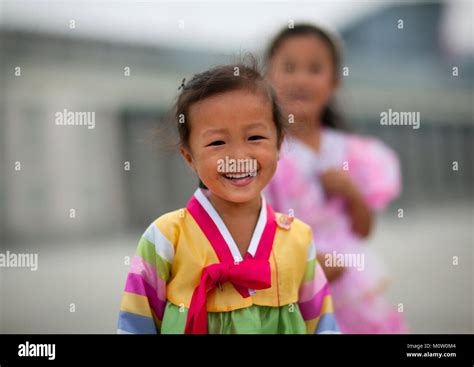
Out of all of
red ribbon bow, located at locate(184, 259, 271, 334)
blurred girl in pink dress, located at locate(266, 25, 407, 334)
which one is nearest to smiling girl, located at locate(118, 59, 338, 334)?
red ribbon bow, located at locate(184, 259, 271, 334)

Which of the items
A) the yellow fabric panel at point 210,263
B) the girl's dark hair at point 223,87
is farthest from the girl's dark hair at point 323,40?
the yellow fabric panel at point 210,263

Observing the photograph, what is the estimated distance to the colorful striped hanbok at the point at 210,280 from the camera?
109 cm

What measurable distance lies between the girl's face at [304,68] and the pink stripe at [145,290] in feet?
1.74

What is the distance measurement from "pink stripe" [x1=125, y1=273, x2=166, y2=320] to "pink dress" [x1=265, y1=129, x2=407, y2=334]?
14.9 inches

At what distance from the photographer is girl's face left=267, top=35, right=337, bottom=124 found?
1373 mm

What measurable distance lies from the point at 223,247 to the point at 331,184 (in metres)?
0.42

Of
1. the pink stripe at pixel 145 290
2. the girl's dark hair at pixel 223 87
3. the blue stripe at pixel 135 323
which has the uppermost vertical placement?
the girl's dark hair at pixel 223 87

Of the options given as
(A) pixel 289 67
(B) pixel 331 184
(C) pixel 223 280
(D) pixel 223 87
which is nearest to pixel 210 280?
(C) pixel 223 280

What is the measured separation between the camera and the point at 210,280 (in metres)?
1.08

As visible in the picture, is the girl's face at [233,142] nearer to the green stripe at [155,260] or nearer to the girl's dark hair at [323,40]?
the green stripe at [155,260]

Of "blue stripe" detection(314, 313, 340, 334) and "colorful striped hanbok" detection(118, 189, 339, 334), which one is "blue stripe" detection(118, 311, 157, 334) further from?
"blue stripe" detection(314, 313, 340, 334)

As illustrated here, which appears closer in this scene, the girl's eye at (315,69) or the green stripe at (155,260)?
the green stripe at (155,260)
